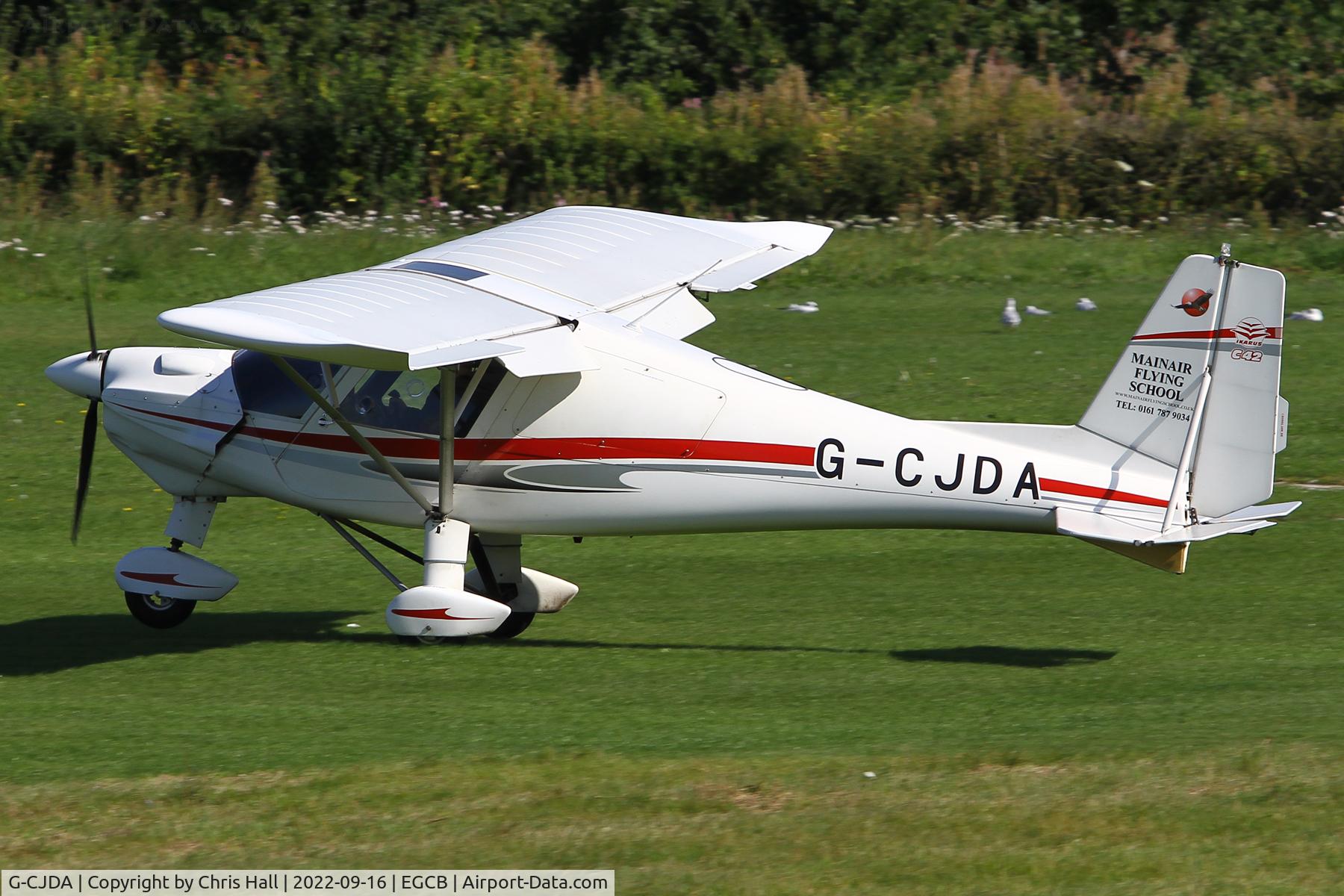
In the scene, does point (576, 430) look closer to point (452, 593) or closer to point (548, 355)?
point (548, 355)

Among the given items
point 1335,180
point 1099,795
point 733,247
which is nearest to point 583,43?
point 1335,180

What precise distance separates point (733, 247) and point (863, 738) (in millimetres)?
4532

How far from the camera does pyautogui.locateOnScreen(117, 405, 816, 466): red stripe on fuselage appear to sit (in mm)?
9141

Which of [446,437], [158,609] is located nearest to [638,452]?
[446,437]

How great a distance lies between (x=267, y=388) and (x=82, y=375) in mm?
1363

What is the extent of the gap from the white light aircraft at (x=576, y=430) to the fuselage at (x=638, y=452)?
0.6 inches

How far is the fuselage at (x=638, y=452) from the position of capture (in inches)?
346

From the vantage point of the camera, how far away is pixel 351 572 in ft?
37.7

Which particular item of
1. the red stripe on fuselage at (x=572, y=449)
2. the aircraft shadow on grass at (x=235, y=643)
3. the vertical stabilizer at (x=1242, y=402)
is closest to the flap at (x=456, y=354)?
the red stripe on fuselage at (x=572, y=449)

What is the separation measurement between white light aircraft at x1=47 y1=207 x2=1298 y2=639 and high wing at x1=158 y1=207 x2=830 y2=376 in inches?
0.9

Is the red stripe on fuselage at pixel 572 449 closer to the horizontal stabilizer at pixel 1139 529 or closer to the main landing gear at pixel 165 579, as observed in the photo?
the main landing gear at pixel 165 579

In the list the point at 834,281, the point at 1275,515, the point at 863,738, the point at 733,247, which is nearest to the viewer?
the point at 863,738

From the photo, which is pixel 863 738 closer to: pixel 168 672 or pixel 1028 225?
pixel 168 672

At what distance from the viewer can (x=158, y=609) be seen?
1012 cm
